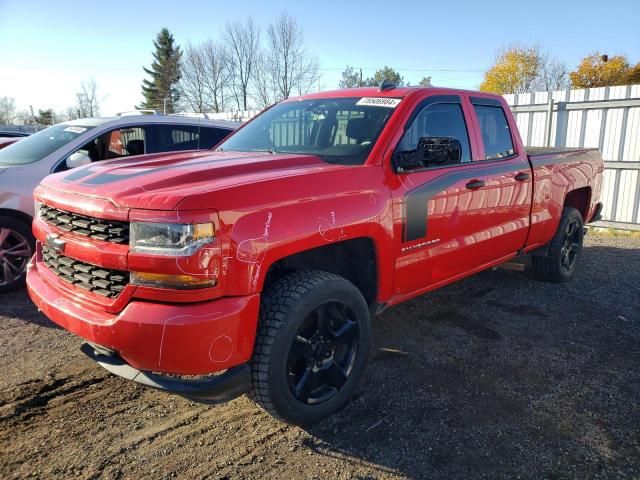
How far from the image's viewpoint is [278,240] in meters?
2.44

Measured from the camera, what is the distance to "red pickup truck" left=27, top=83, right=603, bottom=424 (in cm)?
223

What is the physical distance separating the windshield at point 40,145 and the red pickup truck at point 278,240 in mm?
2606

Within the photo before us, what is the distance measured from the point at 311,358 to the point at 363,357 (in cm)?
40

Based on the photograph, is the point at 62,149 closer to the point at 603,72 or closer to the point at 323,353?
the point at 323,353

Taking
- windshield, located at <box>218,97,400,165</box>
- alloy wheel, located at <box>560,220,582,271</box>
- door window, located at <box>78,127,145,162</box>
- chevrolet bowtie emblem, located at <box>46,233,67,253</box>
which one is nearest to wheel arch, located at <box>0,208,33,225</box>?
door window, located at <box>78,127,145,162</box>

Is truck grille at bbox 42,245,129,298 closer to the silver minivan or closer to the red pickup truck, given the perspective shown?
the red pickup truck

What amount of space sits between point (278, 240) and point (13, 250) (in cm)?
382

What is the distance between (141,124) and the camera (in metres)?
6.09

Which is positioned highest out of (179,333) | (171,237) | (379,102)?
(379,102)

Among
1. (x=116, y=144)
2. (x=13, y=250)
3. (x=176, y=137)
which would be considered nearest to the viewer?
(x=13, y=250)

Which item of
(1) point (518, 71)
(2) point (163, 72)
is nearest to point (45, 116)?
(2) point (163, 72)

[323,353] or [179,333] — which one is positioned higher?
[179,333]

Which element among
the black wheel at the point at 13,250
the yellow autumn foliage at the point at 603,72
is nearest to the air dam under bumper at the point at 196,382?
the black wheel at the point at 13,250

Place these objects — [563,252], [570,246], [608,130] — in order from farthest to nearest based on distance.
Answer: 1. [608,130]
2. [570,246]
3. [563,252]
